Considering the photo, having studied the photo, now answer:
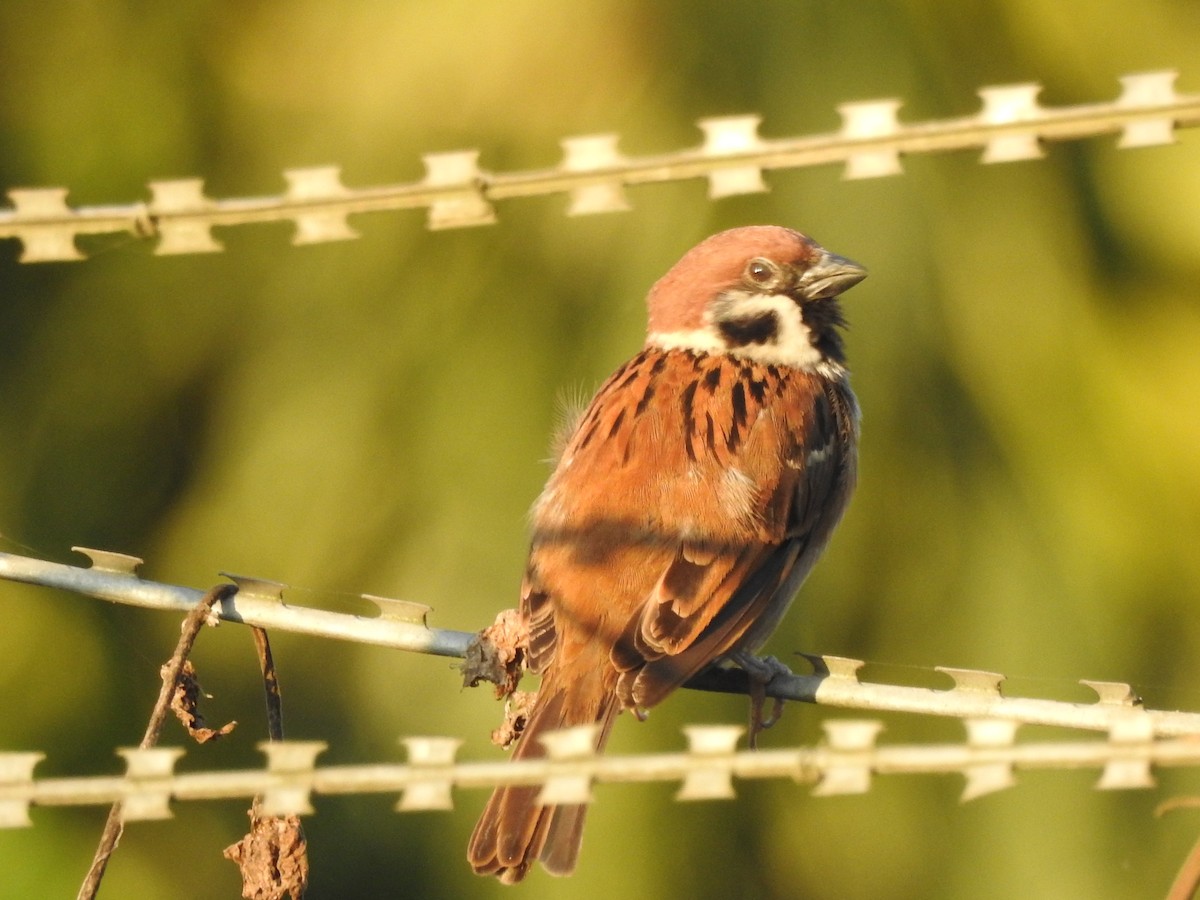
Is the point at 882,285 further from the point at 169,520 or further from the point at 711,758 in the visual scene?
the point at 711,758

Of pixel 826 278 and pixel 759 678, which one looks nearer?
pixel 759 678

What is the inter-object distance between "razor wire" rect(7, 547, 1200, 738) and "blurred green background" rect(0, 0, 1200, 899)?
210cm

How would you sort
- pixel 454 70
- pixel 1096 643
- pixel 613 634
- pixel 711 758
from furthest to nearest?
pixel 454 70, pixel 1096 643, pixel 613 634, pixel 711 758

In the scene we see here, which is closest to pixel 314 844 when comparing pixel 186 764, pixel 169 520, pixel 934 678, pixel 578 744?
pixel 186 764

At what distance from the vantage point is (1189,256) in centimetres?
491

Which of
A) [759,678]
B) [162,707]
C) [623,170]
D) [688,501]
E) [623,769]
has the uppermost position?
[688,501]

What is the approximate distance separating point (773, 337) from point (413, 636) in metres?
1.92

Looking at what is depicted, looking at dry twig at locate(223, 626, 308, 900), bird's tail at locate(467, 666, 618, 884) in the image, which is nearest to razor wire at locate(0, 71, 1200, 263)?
dry twig at locate(223, 626, 308, 900)

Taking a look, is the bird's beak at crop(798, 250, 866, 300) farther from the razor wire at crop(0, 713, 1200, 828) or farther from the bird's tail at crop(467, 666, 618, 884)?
the razor wire at crop(0, 713, 1200, 828)

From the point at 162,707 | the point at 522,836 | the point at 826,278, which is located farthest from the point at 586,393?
the point at 162,707

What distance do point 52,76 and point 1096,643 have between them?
3794mm

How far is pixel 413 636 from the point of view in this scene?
2699 millimetres

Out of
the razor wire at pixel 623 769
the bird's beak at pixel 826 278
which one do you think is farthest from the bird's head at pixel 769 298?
the razor wire at pixel 623 769

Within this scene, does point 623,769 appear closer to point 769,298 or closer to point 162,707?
point 162,707
